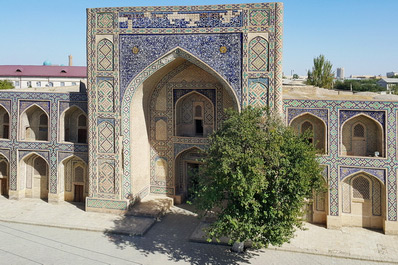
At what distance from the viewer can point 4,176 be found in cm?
1554

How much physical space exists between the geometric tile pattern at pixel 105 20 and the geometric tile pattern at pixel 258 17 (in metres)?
4.86

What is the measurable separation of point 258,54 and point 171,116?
443cm

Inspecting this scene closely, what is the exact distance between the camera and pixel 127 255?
403 inches

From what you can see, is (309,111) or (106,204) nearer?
(309,111)

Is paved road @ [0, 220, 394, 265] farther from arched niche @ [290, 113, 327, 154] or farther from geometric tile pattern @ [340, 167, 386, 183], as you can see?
arched niche @ [290, 113, 327, 154]

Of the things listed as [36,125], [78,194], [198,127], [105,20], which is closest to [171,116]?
[198,127]

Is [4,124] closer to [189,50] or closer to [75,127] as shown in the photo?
[75,127]

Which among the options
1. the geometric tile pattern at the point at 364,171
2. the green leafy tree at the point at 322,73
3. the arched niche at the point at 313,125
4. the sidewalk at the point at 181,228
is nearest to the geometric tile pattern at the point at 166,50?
the sidewalk at the point at 181,228

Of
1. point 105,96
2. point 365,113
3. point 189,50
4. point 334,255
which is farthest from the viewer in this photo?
point 105,96

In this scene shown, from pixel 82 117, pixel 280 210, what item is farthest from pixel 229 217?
pixel 82 117

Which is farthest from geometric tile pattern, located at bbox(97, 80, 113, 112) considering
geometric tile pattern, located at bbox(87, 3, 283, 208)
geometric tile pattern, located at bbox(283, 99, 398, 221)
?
geometric tile pattern, located at bbox(283, 99, 398, 221)

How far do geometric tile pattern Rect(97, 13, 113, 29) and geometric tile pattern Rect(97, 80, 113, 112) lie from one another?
1.93 meters

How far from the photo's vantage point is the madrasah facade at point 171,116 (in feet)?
38.2

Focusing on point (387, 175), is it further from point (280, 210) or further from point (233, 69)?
point (233, 69)
